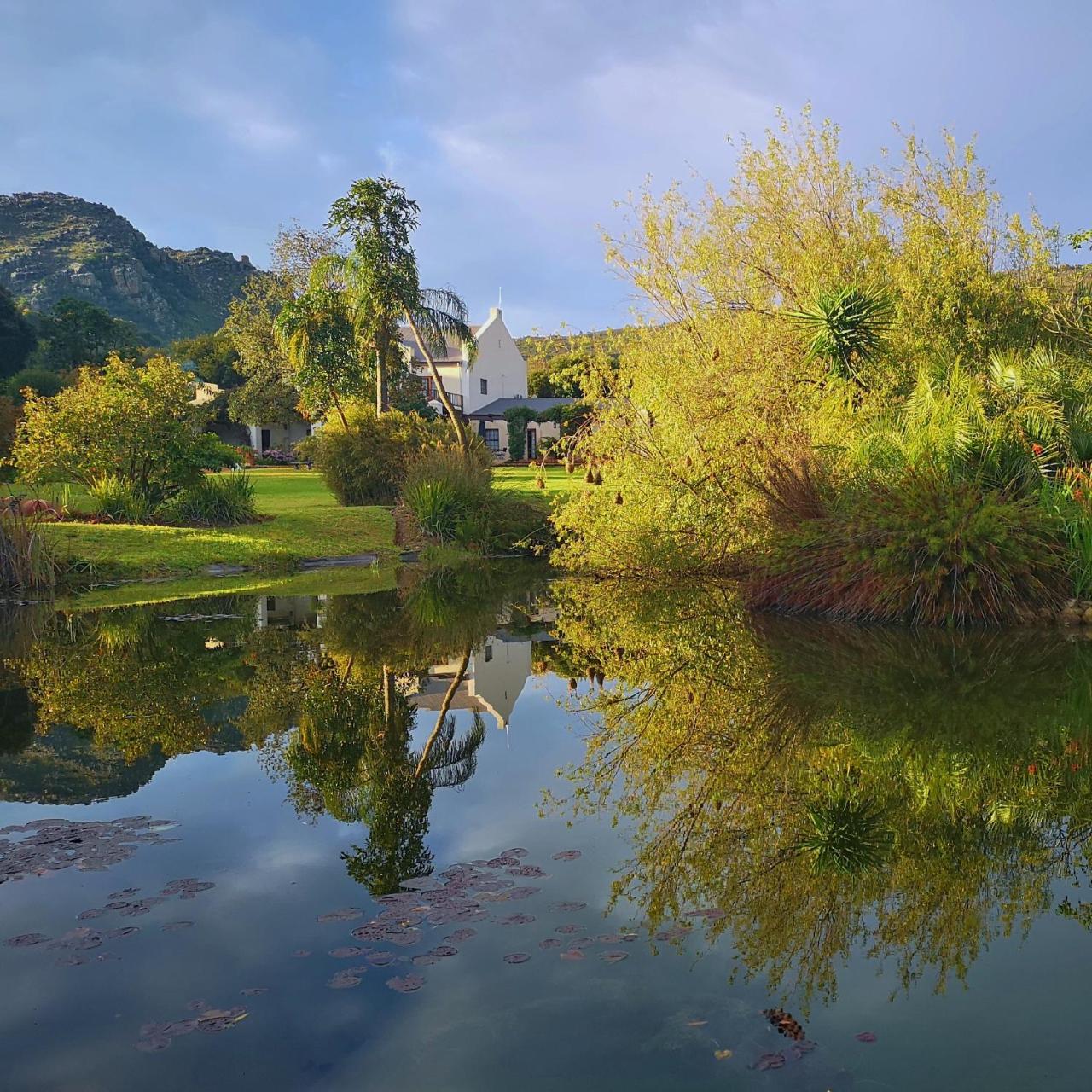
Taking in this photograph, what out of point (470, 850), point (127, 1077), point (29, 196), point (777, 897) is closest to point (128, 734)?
point (470, 850)

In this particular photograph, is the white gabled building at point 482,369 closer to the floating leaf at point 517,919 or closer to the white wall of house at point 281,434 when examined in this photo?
the white wall of house at point 281,434

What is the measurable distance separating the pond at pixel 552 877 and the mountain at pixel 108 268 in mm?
129240

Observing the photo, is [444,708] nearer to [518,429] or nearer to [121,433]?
[121,433]

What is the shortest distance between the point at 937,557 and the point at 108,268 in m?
149

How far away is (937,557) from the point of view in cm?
1287

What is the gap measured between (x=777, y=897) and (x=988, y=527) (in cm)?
895

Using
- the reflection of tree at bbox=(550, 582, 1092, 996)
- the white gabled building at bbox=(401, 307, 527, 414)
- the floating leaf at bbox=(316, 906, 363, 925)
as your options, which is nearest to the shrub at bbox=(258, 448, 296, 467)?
the white gabled building at bbox=(401, 307, 527, 414)

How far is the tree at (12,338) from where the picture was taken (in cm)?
5825

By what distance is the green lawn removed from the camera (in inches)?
799

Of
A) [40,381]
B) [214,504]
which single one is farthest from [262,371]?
[214,504]

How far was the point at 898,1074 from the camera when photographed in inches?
141

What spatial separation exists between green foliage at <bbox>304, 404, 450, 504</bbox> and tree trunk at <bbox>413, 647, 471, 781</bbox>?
18.7 m

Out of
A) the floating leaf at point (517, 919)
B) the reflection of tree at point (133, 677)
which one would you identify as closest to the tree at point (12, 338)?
the reflection of tree at point (133, 677)

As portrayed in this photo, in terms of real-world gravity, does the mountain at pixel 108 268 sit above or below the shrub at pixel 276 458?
above
